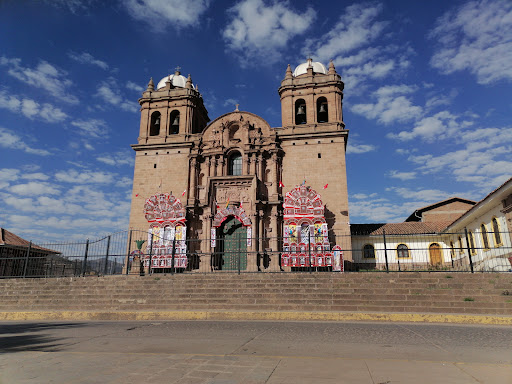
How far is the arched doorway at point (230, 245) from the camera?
20688 millimetres

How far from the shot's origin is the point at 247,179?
22.1 m

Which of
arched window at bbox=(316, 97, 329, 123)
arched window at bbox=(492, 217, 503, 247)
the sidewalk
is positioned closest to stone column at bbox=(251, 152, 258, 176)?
arched window at bbox=(316, 97, 329, 123)

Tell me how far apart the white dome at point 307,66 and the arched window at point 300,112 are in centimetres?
264

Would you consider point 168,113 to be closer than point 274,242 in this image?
No

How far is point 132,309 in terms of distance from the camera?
12.4 m

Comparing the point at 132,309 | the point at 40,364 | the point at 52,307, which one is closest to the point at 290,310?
the point at 132,309

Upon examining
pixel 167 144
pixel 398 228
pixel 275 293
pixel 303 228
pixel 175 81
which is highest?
pixel 175 81

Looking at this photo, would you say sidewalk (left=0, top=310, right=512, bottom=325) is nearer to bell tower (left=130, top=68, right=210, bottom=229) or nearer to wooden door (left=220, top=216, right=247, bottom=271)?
wooden door (left=220, top=216, right=247, bottom=271)

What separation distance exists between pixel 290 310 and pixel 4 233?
83.5 feet

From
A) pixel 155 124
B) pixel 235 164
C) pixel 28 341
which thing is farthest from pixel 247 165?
pixel 28 341

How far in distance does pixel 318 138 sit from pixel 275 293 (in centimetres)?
1302

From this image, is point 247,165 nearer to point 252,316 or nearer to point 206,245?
point 206,245

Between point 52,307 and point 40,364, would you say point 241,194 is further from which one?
point 40,364

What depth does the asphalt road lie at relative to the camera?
3.94m
